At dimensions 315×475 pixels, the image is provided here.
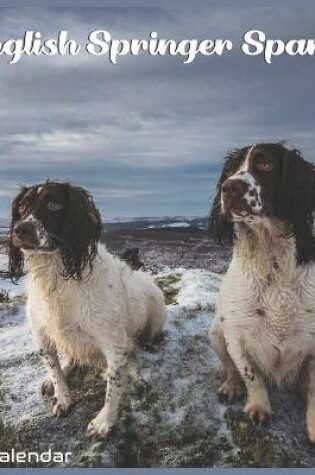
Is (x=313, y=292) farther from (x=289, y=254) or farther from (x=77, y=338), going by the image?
(x=77, y=338)

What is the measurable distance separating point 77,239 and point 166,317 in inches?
84.6

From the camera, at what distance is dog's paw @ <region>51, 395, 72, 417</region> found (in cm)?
569

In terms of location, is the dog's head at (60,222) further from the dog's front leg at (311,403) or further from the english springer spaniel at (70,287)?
the dog's front leg at (311,403)

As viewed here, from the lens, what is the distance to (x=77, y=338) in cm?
567

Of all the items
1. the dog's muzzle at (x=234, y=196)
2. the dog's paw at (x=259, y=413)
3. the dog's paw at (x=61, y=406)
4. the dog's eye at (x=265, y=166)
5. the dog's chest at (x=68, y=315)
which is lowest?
the dog's paw at (x=61, y=406)

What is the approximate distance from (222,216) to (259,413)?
1.79 meters

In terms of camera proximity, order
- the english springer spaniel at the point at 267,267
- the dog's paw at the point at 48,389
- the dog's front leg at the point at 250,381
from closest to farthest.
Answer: the english springer spaniel at the point at 267,267, the dog's front leg at the point at 250,381, the dog's paw at the point at 48,389

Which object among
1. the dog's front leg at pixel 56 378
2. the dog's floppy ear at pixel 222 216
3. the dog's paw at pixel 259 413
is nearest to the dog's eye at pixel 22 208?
the dog's front leg at pixel 56 378

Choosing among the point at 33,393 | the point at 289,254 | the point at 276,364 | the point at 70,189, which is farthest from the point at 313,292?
the point at 33,393

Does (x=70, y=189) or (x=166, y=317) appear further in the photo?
(x=166, y=317)

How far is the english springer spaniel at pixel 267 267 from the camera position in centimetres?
498

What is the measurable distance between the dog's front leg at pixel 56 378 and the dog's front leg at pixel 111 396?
42 centimetres

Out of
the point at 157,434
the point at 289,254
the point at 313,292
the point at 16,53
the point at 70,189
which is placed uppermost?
the point at 16,53

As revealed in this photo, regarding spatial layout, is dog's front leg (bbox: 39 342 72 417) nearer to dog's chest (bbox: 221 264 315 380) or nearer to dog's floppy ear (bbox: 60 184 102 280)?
dog's floppy ear (bbox: 60 184 102 280)
